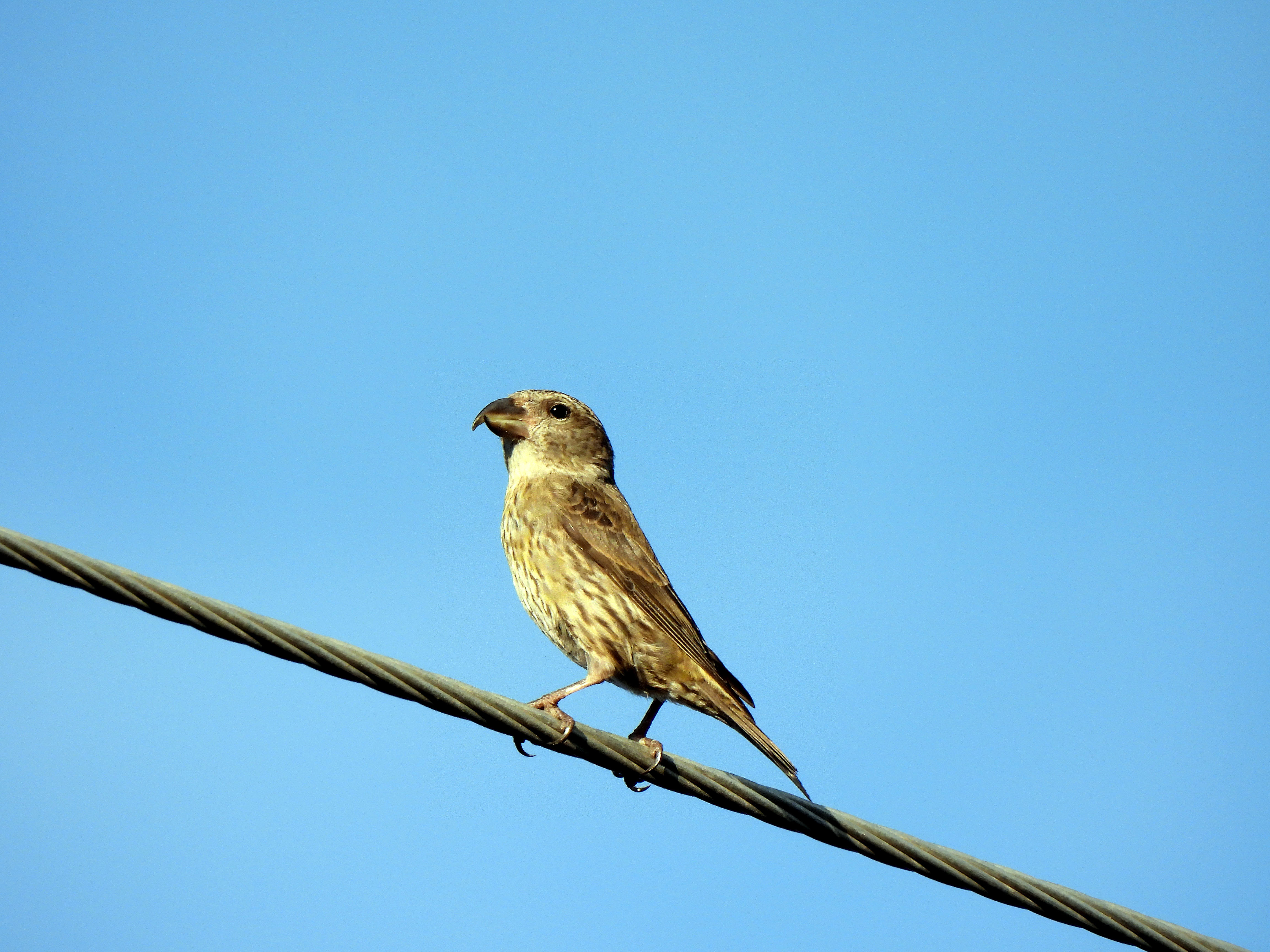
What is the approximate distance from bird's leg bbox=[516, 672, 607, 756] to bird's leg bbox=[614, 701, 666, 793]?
39 centimetres

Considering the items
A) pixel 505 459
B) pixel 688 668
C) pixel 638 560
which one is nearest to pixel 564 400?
pixel 505 459

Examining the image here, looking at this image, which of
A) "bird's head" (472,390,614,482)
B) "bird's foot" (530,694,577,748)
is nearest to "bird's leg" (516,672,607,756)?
"bird's foot" (530,694,577,748)

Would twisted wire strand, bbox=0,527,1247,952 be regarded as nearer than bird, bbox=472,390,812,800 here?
Yes

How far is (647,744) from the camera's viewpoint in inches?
223

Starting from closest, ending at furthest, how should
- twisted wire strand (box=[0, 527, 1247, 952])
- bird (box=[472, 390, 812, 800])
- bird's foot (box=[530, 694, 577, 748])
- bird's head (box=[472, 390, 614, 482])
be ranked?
twisted wire strand (box=[0, 527, 1247, 952])
bird's foot (box=[530, 694, 577, 748])
bird (box=[472, 390, 812, 800])
bird's head (box=[472, 390, 614, 482])

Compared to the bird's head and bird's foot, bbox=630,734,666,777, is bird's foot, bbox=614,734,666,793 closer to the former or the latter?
bird's foot, bbox=630,734,666,777

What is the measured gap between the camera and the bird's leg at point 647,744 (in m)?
5.21

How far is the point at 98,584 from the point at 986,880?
11.4 feet

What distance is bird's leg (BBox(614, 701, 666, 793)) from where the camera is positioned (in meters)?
5.21

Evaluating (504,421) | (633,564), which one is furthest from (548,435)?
(633,564)

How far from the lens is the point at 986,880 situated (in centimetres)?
470

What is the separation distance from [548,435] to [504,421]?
322 mm

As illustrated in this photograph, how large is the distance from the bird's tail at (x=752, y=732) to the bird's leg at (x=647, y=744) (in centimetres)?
51

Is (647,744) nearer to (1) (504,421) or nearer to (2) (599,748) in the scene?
(2) (599,748)
